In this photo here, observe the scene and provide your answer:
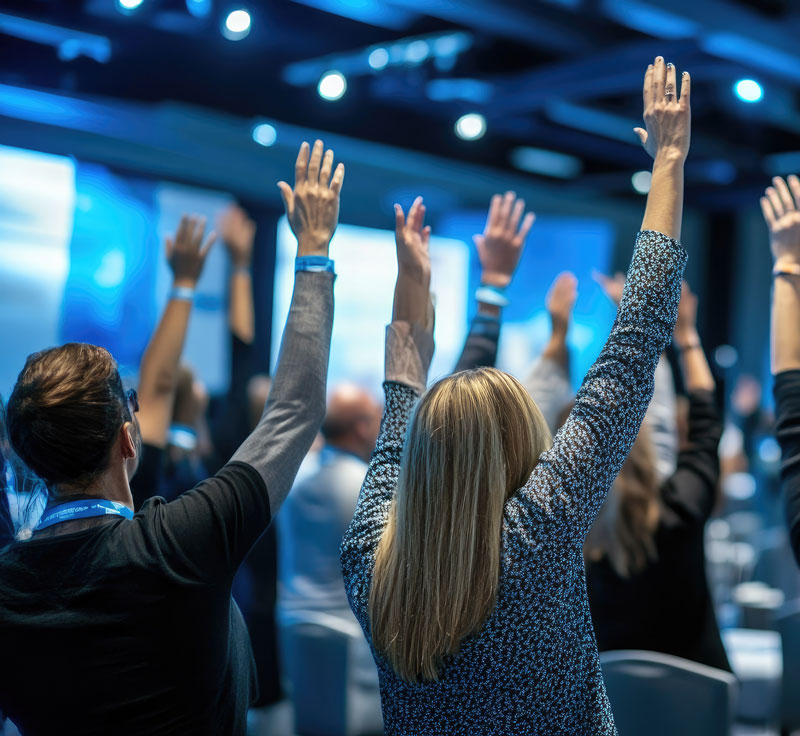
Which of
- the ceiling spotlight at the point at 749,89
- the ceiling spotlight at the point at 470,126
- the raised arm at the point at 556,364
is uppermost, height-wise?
the ceiling spotlight at the point at 470,126

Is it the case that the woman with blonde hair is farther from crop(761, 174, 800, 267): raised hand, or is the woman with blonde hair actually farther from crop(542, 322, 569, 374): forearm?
crop(542, 322, 569, 374): forearm

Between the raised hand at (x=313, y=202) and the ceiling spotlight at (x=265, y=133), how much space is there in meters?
3.93

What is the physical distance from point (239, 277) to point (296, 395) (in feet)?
4.28

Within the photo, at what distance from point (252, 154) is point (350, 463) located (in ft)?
13.0

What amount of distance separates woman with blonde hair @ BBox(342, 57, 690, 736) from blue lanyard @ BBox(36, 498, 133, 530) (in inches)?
14.1

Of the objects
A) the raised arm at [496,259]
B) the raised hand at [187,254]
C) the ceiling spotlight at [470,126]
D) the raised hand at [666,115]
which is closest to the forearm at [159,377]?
the raised hand at [187,254]

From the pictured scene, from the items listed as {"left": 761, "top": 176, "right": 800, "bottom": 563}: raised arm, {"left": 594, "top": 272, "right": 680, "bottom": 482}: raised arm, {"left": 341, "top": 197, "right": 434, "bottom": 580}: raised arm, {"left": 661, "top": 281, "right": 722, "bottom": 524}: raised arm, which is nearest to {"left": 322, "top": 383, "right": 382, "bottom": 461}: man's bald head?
{"left": 594, "top": 272, "right": 680, "bottom": 482}: raised arm

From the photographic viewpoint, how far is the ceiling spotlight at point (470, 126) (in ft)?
18.9

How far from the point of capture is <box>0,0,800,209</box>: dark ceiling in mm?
4039

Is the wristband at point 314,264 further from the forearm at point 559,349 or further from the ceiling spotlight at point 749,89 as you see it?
the ceiling spotlight at point 749,89

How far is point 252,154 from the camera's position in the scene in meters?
6.50

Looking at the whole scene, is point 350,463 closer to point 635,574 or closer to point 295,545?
point 295,545

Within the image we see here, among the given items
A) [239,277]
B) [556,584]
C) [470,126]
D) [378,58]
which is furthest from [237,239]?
[470,126]

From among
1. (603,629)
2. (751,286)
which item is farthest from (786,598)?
(751,286)
